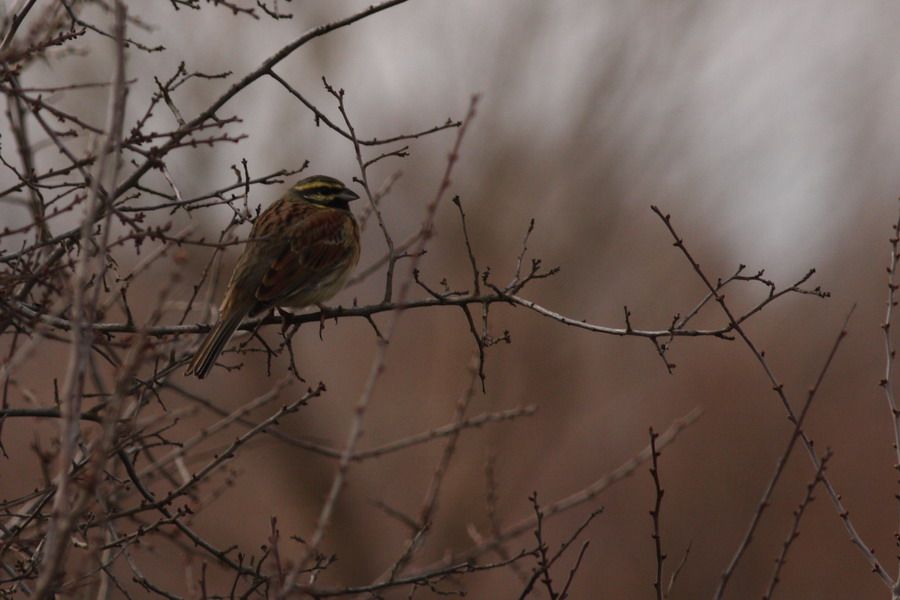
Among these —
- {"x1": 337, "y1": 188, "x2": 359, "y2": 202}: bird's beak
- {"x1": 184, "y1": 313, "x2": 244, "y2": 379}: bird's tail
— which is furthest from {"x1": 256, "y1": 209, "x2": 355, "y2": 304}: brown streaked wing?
{"x1": 184, "y1": 313, "x2": 244, "y2": 379}: bird's tail

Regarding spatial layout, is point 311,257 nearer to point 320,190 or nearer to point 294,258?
point 294,258

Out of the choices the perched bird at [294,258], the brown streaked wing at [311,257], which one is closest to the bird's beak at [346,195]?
the perched bird at [294,258]

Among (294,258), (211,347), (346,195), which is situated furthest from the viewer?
(346,195)

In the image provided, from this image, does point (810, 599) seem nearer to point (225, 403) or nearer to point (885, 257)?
point (885, 257)

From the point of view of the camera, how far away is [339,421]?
1043 inches

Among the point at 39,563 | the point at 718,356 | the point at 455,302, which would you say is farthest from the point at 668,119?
the point at 39,563

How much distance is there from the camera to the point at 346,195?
926 cm

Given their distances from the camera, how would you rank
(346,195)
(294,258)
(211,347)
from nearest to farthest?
(211,347) → (294,258) → (346,195)

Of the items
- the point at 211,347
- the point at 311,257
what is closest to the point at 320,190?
the point at 311,257

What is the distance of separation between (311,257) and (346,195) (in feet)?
3.40

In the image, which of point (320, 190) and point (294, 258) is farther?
point (320, 190)

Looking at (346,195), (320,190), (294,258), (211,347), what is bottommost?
(211,347)

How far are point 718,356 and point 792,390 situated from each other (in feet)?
6.57

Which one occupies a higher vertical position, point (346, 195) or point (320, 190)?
point (320, 190)
